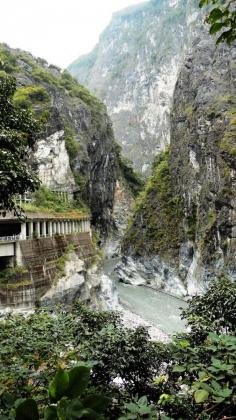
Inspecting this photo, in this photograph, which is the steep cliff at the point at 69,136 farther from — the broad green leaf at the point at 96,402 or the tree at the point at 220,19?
the broad green leaf at the point at 96,402

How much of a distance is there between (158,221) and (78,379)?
45.8 meters

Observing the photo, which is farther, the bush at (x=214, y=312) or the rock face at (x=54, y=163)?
the rock face at (x=54, y=163)

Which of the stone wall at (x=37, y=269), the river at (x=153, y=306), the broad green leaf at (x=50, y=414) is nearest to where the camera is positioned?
the broad green leaf at (x=50, y=414)

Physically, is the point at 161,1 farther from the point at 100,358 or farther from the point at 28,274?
the point at 100,358

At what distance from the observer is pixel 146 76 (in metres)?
139

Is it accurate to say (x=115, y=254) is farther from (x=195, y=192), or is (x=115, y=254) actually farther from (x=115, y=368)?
(x=115, y=368)

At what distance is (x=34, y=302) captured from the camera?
2153 cm

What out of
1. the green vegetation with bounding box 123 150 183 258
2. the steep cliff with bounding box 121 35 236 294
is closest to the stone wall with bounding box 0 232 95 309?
the steep cliff with bounding box 121 35 236 294

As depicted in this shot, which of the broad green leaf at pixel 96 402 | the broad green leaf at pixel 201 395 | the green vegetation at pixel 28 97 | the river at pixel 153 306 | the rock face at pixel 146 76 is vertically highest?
the rock face at pixel 146 76

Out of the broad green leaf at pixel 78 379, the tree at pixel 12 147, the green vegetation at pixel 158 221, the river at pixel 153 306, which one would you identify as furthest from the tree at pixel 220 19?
the green vegetation at pixel 158 221

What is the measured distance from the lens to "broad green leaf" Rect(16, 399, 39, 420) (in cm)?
180

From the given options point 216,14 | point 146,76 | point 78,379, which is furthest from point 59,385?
point 146,76

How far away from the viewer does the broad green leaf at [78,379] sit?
6.43ft

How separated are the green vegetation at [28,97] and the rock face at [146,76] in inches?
3169
